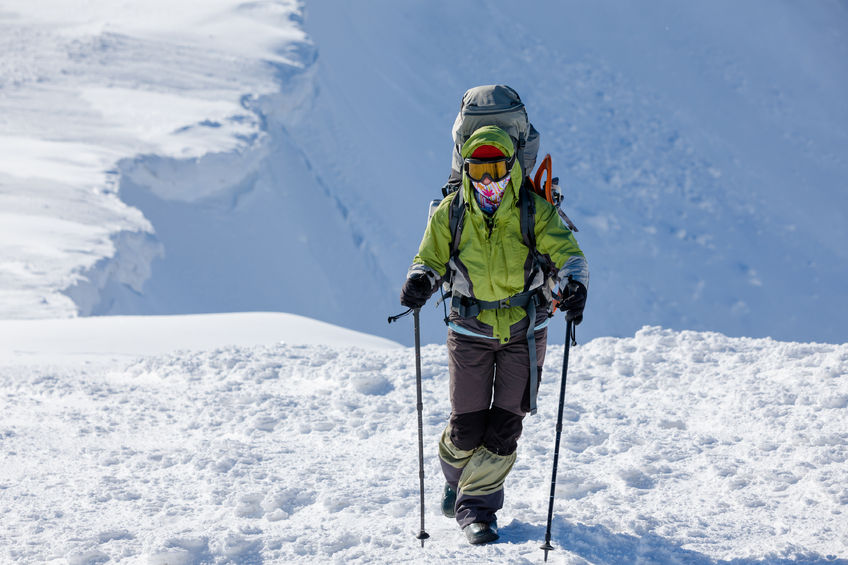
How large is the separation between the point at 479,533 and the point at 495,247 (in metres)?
1.18

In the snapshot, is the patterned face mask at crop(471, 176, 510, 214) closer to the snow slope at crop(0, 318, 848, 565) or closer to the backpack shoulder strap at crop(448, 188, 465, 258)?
the backpack shoulder strap at crop(448, 188, 465, 258)

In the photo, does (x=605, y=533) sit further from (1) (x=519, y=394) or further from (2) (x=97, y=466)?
(2) (x=97, y=466)

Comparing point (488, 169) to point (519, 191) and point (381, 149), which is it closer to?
point (519, 191)

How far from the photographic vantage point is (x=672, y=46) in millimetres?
22688

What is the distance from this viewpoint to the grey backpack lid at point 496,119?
3367 millimetres

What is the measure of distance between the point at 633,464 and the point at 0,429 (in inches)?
141

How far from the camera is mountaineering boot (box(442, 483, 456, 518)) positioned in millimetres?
3590

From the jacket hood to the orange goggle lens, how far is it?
4 cm

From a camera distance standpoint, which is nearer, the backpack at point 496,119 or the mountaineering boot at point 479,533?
the mountaineering boot at point 479,533

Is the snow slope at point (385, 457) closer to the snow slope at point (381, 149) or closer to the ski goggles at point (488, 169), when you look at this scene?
the ski goggles at point (488, 169)

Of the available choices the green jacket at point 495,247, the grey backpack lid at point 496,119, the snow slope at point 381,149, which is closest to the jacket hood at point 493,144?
the green jacket at point 495,247

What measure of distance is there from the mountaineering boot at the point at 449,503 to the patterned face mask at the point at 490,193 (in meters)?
1.31

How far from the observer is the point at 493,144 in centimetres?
318

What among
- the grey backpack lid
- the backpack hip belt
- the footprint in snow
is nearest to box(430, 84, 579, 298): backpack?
the grey backpack lid
